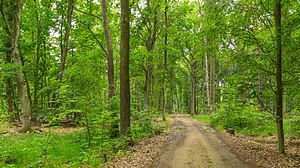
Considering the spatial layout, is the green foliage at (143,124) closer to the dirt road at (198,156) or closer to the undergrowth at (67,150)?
the undergrowth at (67,150)

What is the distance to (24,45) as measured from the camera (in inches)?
763

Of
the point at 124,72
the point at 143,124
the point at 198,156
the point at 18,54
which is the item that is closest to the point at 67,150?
the point at 124,72

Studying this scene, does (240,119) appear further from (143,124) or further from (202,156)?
(202,156)

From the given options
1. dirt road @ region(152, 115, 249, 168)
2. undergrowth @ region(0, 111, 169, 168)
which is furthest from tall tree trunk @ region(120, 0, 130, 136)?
dirt road @ region(152, 115, 249, 168)

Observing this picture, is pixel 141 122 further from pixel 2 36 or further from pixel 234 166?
pixel 2 36

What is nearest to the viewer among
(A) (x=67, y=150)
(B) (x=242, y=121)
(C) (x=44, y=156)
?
(C) (x=44, y=156)

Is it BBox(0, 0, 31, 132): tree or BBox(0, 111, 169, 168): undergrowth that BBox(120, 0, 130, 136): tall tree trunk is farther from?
BBox(0, 0, 31, 132): tree

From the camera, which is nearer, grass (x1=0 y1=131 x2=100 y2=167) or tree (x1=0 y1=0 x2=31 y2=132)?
grass (x1=0 y1=131 x2=100 y2=167)

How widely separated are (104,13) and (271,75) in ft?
31.4

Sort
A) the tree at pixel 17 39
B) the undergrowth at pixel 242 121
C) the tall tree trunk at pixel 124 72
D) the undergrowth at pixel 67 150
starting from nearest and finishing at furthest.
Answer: the undergrowth at pixel 67 150
the tall tree trunk at pixel 124 72
the tree at pixel 17 39
the undergrowth at pixel 242 121

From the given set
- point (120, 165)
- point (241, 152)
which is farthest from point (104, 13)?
point (241, 152)

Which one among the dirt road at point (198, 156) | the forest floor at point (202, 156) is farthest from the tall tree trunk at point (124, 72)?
the dirt road at point (198, 156)

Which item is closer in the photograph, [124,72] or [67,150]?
[67,150]

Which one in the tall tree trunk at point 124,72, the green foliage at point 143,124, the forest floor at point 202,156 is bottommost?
the forest floor at point 202,156
